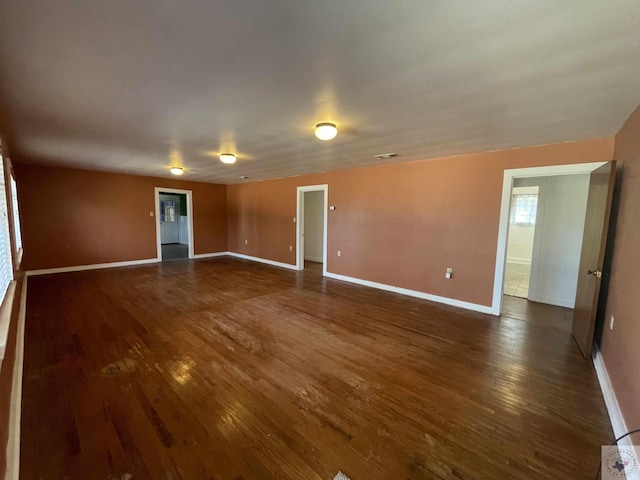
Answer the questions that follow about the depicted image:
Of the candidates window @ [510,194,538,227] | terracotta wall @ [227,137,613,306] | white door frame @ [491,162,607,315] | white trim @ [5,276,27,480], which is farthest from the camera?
window @ [510,194,538,227]

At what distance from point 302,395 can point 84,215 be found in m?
6.88

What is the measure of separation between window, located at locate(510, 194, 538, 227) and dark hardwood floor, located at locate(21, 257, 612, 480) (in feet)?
15.3

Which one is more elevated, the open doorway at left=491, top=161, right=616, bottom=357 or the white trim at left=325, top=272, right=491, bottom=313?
the open doorway at left=491, top=161, right=616, bottom=357

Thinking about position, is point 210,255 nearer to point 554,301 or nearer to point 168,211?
point 168,211

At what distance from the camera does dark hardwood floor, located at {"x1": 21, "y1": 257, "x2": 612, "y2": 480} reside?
1477 mm

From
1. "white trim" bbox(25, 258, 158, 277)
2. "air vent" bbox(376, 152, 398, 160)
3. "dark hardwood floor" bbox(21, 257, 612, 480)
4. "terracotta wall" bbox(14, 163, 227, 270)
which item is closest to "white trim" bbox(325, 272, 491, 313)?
"dark hardwood floor" bbox(21, 257, 612, 480)

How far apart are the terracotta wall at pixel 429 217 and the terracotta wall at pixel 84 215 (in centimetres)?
422

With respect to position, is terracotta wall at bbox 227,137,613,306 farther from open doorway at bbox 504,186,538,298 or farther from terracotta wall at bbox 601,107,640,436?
open doorway at bbox 504,186,538,298

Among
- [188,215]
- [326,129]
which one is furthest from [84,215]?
[326,129]

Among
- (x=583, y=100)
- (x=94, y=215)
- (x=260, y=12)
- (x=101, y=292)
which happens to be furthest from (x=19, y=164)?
(x=583, y=100)

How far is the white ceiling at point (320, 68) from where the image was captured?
120 centimetres

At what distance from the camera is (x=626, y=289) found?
199 cm

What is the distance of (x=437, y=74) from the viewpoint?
67.1 inches

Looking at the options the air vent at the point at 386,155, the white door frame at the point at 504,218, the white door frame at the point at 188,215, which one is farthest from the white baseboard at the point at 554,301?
the white door frame at the point at 188,215
